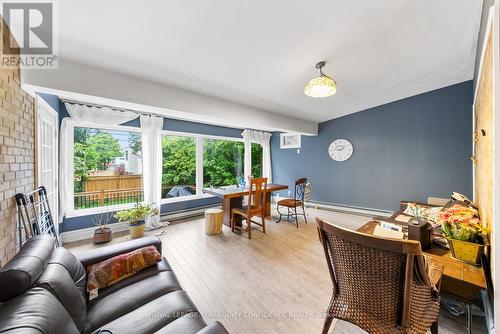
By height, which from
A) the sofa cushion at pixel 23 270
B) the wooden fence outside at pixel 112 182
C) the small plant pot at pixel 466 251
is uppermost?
the wooden fence outside at pixel 112 182

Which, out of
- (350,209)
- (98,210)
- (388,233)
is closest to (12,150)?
(98,210)

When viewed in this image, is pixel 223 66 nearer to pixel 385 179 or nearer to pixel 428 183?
pixel 385 179

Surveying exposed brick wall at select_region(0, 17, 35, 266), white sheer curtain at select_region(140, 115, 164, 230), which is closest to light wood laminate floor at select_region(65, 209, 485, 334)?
white sheer curtain at select_region(140, 115, 164, 230)

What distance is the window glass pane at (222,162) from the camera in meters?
5.03

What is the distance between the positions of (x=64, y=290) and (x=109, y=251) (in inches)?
25.6

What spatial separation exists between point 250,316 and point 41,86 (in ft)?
9.83

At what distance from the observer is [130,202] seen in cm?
387

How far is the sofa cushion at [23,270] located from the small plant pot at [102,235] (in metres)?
2.26

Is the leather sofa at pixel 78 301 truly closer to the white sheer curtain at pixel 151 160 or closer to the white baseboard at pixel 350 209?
the white sheer curtain at pixel 151 160

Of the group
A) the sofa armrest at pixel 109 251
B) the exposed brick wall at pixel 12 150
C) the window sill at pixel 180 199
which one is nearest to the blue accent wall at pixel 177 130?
the window sill at pixel 180 199

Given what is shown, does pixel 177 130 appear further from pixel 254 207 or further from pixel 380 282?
pixel 380 282

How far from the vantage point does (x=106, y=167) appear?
142 inches

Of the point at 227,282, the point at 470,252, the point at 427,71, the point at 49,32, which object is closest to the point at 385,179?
the point at 427,71

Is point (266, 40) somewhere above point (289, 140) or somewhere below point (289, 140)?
above
